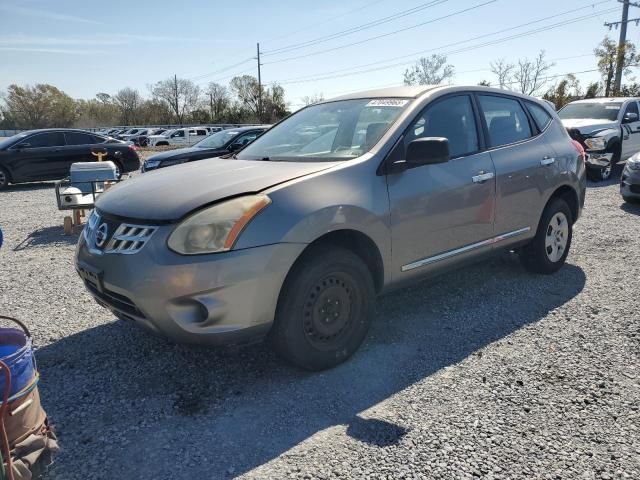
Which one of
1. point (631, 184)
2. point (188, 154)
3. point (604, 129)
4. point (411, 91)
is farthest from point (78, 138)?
point (604, 129)

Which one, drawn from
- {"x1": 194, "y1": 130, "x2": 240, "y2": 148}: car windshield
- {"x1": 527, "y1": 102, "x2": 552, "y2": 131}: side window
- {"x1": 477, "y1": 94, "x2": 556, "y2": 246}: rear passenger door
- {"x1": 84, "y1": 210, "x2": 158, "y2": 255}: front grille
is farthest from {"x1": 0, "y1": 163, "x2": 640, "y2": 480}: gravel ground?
{"x1": 194, "y1": 130, "x2": 240, "y2": 148}: car windshield

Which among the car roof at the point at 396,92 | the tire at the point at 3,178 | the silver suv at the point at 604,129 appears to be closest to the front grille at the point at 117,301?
the car roof at the point at 396,92

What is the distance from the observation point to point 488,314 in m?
4.07

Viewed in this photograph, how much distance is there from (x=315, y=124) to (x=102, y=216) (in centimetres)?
181

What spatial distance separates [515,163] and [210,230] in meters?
2.81

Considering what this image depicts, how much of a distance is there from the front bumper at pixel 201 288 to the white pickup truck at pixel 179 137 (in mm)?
33370

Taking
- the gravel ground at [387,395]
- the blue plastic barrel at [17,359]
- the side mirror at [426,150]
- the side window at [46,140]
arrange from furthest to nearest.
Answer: the side window at [46,140]
the side mirror at [426,150]
the gravel ground at [387,395]
the blue plastic barrel at [17,359]

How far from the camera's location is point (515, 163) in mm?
4230

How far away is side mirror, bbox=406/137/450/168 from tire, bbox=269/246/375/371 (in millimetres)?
763

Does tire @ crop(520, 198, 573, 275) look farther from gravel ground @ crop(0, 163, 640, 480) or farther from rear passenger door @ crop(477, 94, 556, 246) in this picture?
gravel ground @ crop(0, 163, 640, 480)

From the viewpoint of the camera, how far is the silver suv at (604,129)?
36.6 feet

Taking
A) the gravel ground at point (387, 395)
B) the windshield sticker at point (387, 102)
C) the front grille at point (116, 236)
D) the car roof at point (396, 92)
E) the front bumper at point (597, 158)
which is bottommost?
the gravel ground at point (387, 395)

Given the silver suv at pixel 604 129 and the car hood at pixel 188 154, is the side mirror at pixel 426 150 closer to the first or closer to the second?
the car hood at pixel 188 154

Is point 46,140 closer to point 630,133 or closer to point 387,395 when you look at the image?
point 387,395
